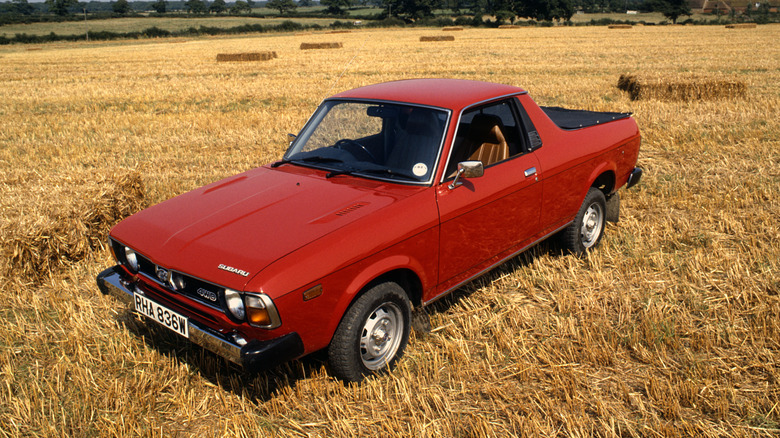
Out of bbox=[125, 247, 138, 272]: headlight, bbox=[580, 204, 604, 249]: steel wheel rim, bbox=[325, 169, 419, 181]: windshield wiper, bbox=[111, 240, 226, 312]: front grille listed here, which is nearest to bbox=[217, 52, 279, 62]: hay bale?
bbox=[580, 204, 604, 249]: steel wheel rim

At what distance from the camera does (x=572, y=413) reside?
9.87 ft

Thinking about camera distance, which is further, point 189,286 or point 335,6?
point 335,6

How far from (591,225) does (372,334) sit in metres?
2.75

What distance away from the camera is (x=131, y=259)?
342 cm

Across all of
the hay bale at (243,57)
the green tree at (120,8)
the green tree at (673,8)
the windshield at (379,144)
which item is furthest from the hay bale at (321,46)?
the green tree at (120,8)

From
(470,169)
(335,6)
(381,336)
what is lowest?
(381,336)

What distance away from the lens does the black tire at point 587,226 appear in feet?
15.9

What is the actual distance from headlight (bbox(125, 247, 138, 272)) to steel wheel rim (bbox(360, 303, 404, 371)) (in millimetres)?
1410

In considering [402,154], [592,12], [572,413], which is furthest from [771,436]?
[592,12]

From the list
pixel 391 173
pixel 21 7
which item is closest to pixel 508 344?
pixel 391 173

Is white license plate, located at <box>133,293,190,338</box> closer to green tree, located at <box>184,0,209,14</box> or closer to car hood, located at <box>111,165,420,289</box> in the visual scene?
car hood, located at <box>111,165,420,289</box>

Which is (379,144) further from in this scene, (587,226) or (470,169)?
(587,226)

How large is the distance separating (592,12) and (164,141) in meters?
121

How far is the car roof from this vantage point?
12.7ft
